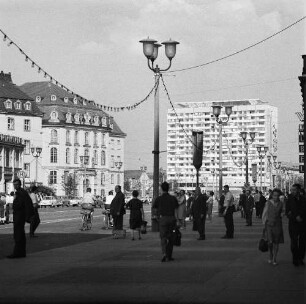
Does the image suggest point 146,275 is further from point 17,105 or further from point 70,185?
point 70,185

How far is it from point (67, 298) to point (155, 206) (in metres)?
8.91

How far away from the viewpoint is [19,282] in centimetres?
1625

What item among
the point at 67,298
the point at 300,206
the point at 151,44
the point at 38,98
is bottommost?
the point at 67,298

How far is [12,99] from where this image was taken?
139m

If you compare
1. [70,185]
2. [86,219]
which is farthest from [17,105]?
[86,219]

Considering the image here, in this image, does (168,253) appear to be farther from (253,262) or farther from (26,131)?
(26,131)

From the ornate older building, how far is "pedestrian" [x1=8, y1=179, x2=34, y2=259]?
126258 mm

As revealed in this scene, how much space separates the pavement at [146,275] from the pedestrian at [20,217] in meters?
0.38

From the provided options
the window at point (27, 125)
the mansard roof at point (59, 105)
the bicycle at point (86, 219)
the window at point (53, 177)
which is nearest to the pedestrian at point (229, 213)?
the bicycle at point (86, 219)

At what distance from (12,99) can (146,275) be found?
12322 centimetres

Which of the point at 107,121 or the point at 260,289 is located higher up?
the point at 107,121

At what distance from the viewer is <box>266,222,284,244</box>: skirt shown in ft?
67.8

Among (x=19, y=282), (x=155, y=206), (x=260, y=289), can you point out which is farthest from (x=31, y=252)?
(x=260, y=289)

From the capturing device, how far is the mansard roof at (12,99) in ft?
451
